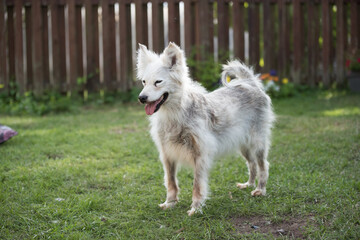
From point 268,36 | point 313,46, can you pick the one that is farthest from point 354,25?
point 268,36

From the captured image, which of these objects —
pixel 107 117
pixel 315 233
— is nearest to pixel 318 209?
pixel 315 233

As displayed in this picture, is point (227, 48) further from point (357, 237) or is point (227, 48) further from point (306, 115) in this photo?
point (357, 237)

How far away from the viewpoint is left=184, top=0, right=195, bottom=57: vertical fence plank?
332 inches

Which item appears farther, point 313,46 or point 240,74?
point 313,46

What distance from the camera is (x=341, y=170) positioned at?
14.6ft

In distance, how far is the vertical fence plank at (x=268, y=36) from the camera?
28.4 feet

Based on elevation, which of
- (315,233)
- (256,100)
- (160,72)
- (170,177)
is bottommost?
(315,233)

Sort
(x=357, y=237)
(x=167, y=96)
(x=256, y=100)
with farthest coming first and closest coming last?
1. (x=256, y=100)
2. (x=167, y=96)
3. (x=357, y=237)

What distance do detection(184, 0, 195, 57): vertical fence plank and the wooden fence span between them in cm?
2

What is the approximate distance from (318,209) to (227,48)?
18.8ft

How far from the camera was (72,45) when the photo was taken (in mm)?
8562

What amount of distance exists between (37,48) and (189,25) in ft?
10.8

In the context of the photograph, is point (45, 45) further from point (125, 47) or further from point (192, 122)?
point (192, 122)

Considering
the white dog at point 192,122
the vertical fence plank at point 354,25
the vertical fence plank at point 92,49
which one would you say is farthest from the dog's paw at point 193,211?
the vertical fence plank at point 354,25
